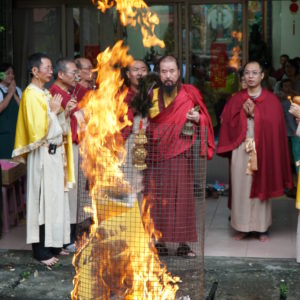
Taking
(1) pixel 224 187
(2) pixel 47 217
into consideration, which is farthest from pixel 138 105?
(1) pixel 224 187

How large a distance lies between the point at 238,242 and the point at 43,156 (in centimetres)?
218

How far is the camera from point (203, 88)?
37.2 feet

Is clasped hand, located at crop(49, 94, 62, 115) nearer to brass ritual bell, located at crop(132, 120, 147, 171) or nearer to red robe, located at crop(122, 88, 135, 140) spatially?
red robe, located at crop(122, 88, 135, 140)

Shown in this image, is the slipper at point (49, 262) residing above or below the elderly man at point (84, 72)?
below

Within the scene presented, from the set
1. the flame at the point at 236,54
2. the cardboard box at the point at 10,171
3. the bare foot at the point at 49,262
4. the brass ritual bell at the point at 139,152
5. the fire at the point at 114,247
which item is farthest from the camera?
the flame at the point at 236,54

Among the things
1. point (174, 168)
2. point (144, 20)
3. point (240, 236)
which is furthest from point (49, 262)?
point (144, 20)

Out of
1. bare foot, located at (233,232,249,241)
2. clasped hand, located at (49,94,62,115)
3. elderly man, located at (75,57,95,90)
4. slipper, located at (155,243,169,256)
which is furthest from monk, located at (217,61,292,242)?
clasped hand, located at (49,94,62,115)

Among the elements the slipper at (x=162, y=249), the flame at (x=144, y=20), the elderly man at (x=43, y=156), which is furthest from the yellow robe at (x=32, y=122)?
the flame at (x=144, y=20)

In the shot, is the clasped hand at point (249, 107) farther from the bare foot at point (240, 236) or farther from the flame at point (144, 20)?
the flame at point (144, 20)

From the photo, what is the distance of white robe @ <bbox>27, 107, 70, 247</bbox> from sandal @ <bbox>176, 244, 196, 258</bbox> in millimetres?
Result: 1075

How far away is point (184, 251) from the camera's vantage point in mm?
6492

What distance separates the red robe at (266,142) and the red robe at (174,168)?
756mm

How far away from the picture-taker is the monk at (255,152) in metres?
7.19

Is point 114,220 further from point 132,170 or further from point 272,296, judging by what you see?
point 272,296
